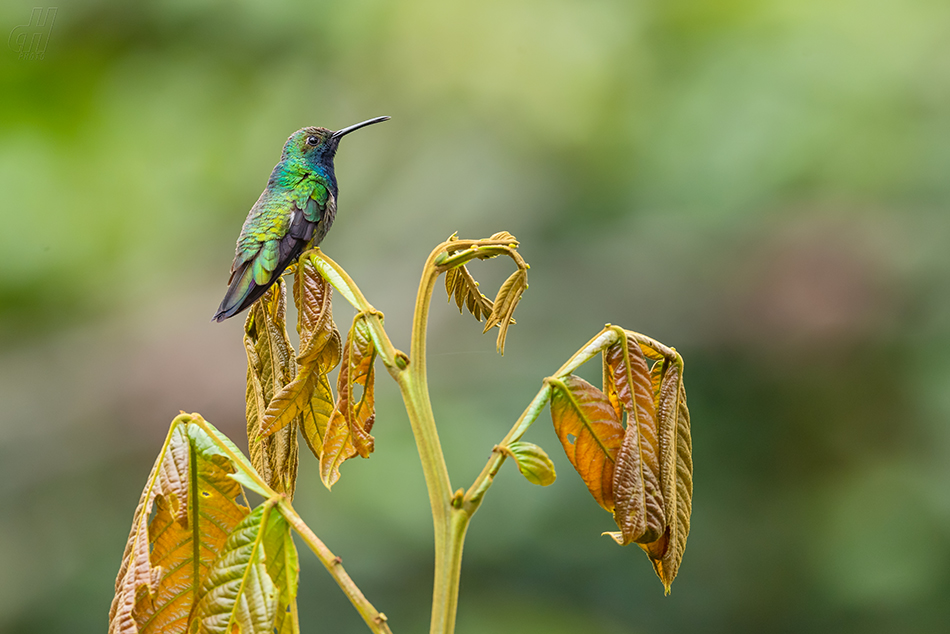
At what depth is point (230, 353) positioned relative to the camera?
1.43m

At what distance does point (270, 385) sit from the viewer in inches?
16.2

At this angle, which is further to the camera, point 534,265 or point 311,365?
point 534,265

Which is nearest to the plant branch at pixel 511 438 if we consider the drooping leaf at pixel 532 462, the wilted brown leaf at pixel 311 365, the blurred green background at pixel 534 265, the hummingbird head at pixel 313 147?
the drooping leaf at pixel 532 462

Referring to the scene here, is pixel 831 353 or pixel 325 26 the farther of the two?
pixel 325 26

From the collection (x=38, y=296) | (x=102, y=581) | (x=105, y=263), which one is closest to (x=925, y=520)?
(x=102, y=581)

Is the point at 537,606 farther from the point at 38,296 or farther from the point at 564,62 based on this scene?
the point at 38,296

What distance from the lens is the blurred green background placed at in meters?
1.35

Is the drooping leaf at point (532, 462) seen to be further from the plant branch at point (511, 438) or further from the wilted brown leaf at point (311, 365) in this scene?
the wilted brown leaf at point (311, 365)

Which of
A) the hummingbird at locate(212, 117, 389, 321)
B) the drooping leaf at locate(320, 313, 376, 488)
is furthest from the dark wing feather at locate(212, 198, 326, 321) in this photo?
the drooping leaf at locate(320, 313, 376, 488)


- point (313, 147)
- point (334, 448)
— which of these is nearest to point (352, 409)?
point (334, 448)

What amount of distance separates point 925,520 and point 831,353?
0.36 m

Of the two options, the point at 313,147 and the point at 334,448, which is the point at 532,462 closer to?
the point at 334,448

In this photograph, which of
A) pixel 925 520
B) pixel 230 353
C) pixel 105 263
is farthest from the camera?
pixel 105 263

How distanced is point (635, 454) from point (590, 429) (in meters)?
0.03
